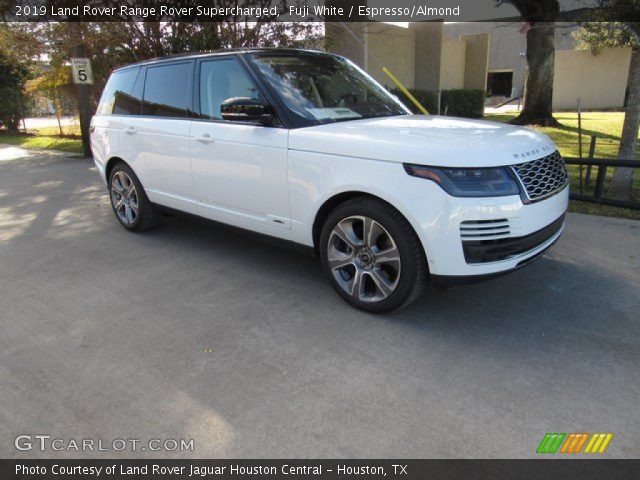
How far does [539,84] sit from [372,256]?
1526cm

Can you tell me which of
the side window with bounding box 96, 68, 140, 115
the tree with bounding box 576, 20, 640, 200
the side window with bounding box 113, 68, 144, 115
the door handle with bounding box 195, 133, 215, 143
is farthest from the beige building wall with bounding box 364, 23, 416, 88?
the door handle with bounding box 195, 133, 215, 143

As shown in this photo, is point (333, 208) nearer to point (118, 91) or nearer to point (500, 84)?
point (118, 91)

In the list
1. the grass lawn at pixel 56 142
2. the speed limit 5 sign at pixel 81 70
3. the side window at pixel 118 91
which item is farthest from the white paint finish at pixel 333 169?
the grass lawn at pixel 56 142

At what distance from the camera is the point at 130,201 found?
18.3 ft

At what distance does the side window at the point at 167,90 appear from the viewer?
4.55 metres

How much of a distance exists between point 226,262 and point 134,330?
55.1 inches

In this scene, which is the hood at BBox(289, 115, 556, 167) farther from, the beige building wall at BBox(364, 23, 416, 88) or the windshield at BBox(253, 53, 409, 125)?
the beige building wall at BBox(364, 23, 416, 88)

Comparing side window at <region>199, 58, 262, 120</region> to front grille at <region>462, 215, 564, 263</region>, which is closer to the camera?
front grille at <region>462, 215, 564, 263</region>

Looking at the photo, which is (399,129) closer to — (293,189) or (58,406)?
(293,189)

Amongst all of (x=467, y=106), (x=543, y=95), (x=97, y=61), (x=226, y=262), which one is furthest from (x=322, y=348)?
(x=467, y=106)

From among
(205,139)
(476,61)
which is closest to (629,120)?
(205,139)

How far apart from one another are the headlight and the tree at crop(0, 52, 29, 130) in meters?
25.1

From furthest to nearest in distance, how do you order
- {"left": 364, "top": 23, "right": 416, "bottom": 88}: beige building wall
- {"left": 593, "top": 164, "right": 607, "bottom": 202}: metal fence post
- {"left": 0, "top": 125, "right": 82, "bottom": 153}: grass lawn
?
{"left": 364, "top": 23, "right": 416, "bottom": 88}: beige building wall → {"left": 0, "top": 125, "right": 82, "bottom": 153}: grass lawn → {"left": 593, "top": 164, "right": 607, "bottom": 202}: metal fence post

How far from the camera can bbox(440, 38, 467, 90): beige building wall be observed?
2584 cm
